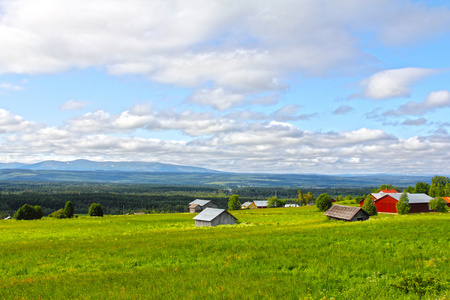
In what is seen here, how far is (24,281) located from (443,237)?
28064 millimetres

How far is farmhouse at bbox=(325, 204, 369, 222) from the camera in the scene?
179 ft

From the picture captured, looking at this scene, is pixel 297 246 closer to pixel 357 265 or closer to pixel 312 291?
pixel 357 265

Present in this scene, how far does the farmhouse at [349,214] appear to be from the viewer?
179ft

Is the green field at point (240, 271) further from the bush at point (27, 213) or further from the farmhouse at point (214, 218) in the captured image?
the bush at point (27, 213)

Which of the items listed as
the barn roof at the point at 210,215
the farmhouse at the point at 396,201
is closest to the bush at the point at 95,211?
the barn roof at the point at 210,215

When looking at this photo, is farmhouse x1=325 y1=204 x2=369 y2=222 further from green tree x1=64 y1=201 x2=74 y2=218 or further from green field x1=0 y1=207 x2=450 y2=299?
green tree x1=64 y1=201 x2=74 y2=218

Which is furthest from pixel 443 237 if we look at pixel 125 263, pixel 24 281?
pixel 24 281

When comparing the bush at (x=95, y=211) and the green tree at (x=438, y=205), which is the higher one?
the green tree at (x=438, y=205)

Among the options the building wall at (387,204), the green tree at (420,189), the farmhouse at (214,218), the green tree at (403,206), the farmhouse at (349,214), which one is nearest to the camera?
the farmhouse at (349,214)

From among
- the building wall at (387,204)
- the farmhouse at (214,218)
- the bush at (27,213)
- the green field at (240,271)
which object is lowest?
the bush at (27,213)

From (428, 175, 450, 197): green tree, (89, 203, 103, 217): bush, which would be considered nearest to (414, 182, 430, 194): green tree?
(428, 175, 450, 197): green tree

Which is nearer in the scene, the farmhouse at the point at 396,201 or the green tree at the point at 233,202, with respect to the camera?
the farmhouse at the point at 396,201

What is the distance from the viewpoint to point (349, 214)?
55.4 metres

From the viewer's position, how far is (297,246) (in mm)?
22203
